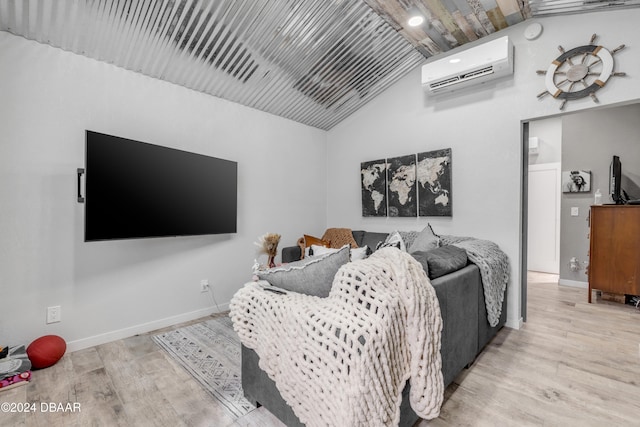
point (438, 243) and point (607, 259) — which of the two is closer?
point (438, 243)

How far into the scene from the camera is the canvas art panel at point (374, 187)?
3.70 meters

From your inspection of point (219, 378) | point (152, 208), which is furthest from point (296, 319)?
point (152, 208)

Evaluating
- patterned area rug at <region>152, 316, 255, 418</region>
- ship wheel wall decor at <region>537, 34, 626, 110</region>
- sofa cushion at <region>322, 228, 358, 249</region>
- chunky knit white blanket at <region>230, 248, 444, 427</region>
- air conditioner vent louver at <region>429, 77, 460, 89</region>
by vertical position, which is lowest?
patterned area rug at <region>152, 316, 255, 418</region>

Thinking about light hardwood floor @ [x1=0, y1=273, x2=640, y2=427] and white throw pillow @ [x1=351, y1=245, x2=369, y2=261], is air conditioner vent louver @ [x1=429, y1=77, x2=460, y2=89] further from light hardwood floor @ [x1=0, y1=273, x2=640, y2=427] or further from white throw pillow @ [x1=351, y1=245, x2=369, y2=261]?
light hardwood floor @ [x1=0, y1=273, x2=640, y2=427]

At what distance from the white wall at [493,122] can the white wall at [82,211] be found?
1.78 meters

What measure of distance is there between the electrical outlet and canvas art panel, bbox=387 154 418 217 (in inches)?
129

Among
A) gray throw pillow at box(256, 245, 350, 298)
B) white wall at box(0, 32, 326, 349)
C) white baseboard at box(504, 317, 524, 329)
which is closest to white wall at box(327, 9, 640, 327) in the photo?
white baseboard at box(504, 317, 524, 329)

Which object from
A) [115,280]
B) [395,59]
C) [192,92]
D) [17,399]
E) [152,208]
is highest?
[395,59]

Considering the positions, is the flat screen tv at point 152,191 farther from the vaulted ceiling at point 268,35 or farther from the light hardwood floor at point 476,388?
the light hardwood floor at point 476,388

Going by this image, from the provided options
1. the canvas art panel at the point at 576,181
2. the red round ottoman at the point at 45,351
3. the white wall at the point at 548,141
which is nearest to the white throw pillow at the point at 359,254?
the red round ottoman at the point at 45,351

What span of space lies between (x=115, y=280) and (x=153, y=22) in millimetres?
2087

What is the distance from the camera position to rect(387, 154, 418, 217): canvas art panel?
11.3 ft

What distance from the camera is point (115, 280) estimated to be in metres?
2.49

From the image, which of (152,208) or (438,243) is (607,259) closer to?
(438,243)
